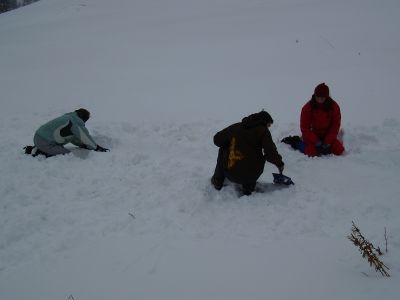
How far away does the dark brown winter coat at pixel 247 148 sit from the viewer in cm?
497

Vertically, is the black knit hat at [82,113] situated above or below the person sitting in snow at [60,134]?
above

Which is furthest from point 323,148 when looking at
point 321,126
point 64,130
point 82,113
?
point 64,130

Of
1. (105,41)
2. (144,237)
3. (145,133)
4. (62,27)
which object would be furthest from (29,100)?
(62,27)

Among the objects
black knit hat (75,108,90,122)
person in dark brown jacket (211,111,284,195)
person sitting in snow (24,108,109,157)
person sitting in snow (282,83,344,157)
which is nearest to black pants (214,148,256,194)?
person in dark brown jacket (211,111,284,195)

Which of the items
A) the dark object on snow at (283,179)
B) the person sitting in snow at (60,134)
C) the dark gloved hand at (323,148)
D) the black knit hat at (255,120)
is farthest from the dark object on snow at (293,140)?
the person sitting in snow at (60,134)

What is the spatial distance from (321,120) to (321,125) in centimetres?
9

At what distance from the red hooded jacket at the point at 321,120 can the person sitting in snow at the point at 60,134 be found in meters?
3.82

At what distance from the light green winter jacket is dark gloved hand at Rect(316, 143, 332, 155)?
4.04m

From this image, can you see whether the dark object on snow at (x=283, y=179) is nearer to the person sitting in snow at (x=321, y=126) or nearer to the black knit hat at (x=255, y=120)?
the black knit hat at (x=255, y=120)

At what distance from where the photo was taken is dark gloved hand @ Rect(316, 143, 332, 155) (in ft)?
20.6

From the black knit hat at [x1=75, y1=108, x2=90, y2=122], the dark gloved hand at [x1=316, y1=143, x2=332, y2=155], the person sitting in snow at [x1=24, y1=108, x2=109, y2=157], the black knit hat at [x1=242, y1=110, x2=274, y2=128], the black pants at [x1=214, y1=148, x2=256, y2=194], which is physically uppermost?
the black knit hat at [x1=242, y1=110, x2=274, y2=128]

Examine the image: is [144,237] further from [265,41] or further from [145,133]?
[265,41]

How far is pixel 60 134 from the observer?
22.2ft

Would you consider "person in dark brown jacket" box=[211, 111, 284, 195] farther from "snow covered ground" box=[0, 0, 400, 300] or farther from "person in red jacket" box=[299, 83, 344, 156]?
"person in red jacket" box=[299, 83, 344, 156]
